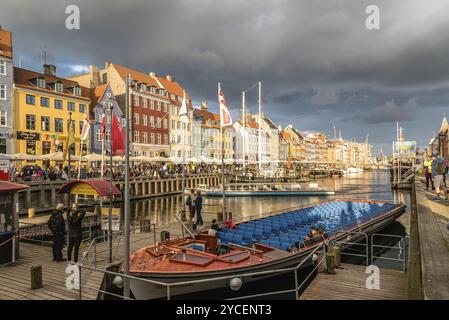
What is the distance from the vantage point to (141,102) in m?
68.8

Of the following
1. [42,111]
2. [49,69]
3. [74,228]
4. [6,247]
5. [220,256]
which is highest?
[49,69]

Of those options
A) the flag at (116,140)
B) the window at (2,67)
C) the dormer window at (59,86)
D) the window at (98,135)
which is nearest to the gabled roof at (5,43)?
the window at (2,67)

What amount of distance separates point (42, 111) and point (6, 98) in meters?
5.49

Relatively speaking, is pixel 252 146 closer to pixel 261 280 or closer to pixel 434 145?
pixel 434 145

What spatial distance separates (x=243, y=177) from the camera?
69.9 metres

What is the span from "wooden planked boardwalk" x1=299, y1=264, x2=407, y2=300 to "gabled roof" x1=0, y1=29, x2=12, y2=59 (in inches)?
2015

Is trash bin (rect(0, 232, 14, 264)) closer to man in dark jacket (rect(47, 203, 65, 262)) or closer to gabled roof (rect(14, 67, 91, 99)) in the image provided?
man in dark jacket (rect(47, 203, 65, 262))

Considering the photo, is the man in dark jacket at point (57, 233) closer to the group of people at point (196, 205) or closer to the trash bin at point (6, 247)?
the trash bin at point (6, 247)

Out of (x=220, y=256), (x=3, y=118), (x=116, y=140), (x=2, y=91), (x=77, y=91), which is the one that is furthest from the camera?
(x=77, y=91)

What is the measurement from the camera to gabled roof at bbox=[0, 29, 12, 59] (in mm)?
46094

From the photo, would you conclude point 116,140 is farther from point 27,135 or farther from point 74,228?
point 27,135

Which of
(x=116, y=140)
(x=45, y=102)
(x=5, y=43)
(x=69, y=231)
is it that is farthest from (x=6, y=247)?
(x=5, y=43)

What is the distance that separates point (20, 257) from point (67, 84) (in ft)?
166
